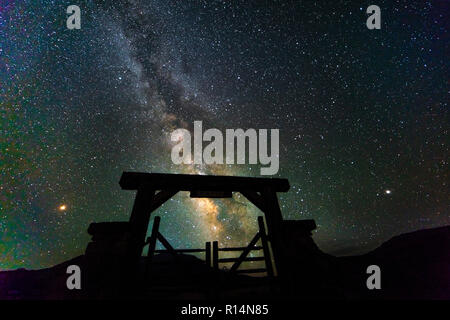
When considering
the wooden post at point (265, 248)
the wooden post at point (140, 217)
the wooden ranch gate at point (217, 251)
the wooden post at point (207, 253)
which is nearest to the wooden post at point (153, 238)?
the wooden ranch gate at point (217, 251)

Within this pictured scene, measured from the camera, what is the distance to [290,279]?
4461 mm

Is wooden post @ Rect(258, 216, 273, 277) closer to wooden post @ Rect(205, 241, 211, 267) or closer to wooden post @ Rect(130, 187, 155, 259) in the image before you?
wooden post @ Rect(205, 241, 211, 267)

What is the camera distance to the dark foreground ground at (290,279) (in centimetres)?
393

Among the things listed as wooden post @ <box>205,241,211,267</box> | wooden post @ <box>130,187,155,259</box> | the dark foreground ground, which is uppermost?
wooden post @ <box>130,187,155,259</box>

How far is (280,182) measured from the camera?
18.8 feet

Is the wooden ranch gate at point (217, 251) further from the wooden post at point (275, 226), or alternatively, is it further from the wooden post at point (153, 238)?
the wooden post at point (275, 226)

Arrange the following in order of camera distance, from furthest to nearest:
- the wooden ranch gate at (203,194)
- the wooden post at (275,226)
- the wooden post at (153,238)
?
the wooden post at (153,238) → the wooden post at (275,226) → the wooden ranch gate at (203,194)

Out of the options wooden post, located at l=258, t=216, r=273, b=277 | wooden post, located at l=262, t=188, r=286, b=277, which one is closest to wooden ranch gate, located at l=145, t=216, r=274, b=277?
wooden post, located at l=258, t=216, r=273, b=277

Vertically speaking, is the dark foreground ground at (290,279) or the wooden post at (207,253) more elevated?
the wooden post at (207,253)

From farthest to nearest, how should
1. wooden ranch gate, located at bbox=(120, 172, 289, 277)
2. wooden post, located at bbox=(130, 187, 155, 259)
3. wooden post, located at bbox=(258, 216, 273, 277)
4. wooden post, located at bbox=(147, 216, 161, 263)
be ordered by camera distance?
wooden post, located at bbox=(258, 216, 273, 277), wooden post, located at bbox=(147, 216, 161, 263), wooden ranch gate, located at bbox=(120, 172, 289, 277), wooden post, located at bbox=(130, 187, 155, 259)

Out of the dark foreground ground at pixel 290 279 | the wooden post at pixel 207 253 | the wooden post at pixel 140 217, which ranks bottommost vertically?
the dark foreground ground at pixel 290 279

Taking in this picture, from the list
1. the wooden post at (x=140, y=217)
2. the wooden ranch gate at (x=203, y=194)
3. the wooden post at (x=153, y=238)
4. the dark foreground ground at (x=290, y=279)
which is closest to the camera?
the dark foreground ground at (x=290, y=279)

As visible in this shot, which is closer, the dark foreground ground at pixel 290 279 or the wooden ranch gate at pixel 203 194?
the dark foreground ground at pixel 290 279

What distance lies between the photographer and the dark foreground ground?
3.93m
